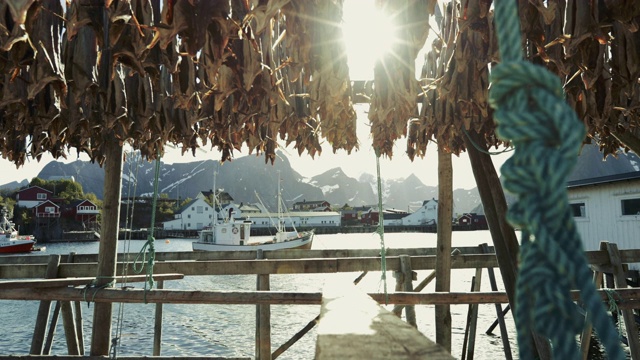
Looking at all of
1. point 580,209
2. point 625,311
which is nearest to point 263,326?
point 625,311

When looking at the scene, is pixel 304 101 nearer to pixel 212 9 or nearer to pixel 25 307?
pixel 212 9

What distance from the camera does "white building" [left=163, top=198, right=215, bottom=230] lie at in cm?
10062

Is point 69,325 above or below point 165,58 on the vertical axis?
below

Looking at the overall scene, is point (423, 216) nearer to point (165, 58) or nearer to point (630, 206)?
point (630, 206)

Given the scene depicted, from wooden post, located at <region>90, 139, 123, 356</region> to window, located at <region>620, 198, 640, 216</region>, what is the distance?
17.6m

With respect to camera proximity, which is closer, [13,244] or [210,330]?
[210,330]

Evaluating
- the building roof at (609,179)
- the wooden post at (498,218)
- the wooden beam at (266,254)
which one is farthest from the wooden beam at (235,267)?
the building roof at (609,179)

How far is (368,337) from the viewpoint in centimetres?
139

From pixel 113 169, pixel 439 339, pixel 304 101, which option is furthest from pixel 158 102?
pixel 439 339

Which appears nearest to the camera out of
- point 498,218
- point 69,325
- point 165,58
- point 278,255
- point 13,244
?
point 165,58

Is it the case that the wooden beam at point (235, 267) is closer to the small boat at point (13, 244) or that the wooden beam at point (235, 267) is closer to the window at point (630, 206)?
the window at point (630, 206)

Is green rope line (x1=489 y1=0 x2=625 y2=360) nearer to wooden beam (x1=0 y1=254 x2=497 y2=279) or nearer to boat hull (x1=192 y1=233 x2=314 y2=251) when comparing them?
wooden beam (x1=0 y1=254 x2=497 y2=279)

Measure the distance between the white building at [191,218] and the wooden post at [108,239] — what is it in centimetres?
9807

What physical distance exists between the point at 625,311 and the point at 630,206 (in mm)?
11811
